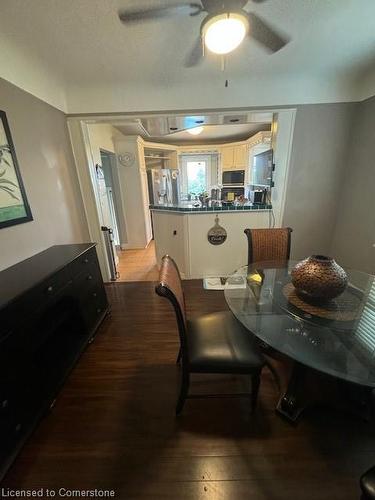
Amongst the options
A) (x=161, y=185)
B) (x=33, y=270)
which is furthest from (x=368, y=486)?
(x=161, y=185)

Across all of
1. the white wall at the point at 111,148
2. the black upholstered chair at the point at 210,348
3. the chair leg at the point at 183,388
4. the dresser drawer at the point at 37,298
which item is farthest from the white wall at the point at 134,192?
the chair leg at the point at 183,388

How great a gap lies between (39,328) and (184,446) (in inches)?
45.3

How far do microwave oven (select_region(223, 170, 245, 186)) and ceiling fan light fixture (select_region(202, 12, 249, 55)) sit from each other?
4409 millimetres

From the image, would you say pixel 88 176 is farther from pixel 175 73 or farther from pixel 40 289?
pixel 40 289

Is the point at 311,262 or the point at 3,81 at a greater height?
the point at 3,81

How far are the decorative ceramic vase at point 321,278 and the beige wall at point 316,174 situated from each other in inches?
70.2

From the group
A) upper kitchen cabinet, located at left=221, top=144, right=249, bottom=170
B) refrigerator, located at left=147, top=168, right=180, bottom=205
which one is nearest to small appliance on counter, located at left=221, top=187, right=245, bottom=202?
upper kitchen cabinet, located at left=221, top=144, right=249, bottom=170

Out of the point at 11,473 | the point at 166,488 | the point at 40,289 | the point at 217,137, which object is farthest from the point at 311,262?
the point at 217,137

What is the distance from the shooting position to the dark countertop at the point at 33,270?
47.1 inches

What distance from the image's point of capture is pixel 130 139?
4090 mm

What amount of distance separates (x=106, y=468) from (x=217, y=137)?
5934 millimetres

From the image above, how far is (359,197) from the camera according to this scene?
237 cm

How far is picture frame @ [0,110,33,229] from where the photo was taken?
1.52m

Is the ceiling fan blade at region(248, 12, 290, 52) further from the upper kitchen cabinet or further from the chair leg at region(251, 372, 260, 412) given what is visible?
the upper kitchen cabinet
